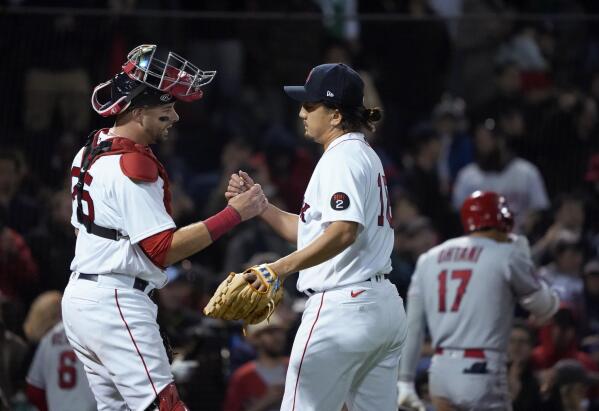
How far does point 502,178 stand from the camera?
11234 mm

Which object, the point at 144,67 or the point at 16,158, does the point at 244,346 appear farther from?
the point at 144,67

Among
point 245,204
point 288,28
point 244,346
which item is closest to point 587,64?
point 288,28

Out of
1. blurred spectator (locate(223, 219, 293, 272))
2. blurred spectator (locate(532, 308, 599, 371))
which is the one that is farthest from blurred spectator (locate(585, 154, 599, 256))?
blurred spectator (locate(223, 219, 293, 272))

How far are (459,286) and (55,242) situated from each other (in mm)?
3646

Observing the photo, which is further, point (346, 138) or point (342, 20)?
point (342, 20)

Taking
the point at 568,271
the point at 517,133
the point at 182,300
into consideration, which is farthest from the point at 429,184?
the point at 182,300

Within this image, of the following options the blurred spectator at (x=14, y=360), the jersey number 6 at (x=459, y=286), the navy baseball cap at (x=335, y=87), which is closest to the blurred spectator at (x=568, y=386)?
the jersey number 6 at (x=459, y=286)

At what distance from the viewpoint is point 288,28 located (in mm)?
10789

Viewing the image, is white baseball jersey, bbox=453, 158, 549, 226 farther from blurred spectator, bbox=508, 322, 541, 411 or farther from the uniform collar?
the uniform collar

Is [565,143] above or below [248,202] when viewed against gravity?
above

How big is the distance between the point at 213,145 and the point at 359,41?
1582mm

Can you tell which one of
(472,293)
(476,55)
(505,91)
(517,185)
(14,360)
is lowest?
(14,360)

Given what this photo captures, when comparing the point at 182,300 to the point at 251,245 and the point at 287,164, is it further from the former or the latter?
the point at 287,164

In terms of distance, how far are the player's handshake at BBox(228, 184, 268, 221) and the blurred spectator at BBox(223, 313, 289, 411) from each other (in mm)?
2950
